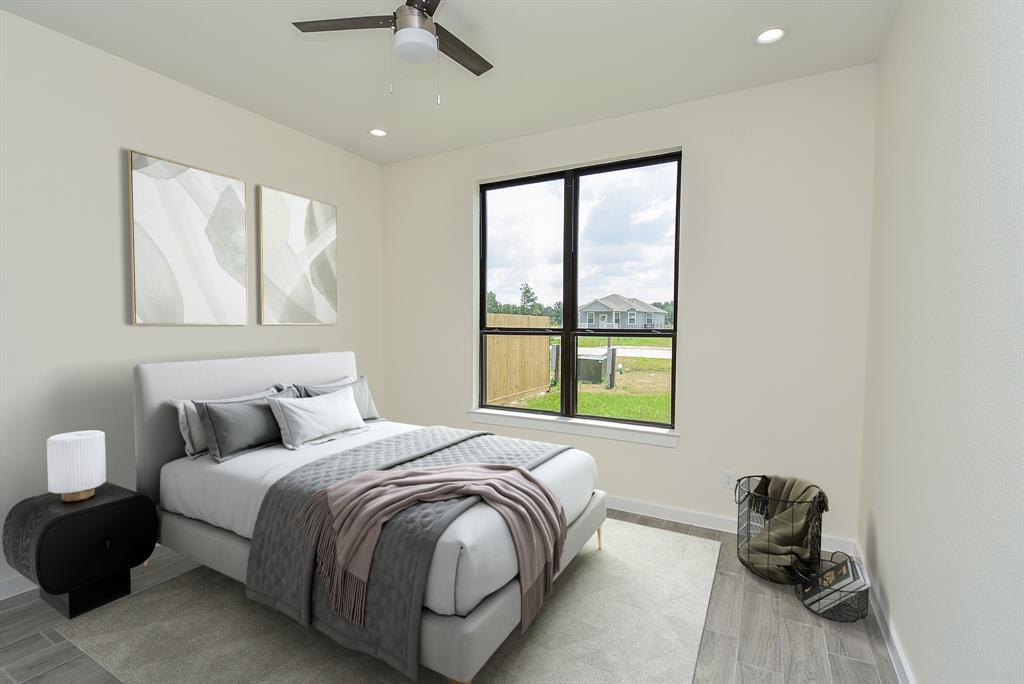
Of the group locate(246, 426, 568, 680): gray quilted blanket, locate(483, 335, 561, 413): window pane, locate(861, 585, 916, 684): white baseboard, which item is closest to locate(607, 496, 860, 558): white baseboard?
locate(861, 585, 916, 684): white baseboard

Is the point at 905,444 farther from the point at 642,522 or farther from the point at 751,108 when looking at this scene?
the point at 751,108

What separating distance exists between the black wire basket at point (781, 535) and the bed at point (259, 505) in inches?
31.6

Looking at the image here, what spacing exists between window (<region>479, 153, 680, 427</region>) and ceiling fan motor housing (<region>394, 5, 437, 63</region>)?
2003 mm

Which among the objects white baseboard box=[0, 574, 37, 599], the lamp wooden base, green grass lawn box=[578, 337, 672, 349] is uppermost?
green grass lawn box=[578, 337, 672, 349]

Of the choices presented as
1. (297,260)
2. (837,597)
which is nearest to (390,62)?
(297,260)

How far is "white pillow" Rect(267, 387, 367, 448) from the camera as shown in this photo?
9.14 feet

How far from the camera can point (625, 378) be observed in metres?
3.70

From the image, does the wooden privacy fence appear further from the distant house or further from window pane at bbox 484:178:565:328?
the distant house

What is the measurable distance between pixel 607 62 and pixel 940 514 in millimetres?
2604

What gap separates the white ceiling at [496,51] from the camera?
2.32 meters

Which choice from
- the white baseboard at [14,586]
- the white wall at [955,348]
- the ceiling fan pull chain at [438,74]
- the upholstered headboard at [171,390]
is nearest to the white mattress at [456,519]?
the upholstered headboard at [171,390]

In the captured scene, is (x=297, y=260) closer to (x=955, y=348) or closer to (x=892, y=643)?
(x=955, y=348)

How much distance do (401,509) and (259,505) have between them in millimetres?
807

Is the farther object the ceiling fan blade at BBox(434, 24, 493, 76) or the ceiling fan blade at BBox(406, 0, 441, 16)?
the ceiling fan blade at BBox(434, 24, 493, 76)
